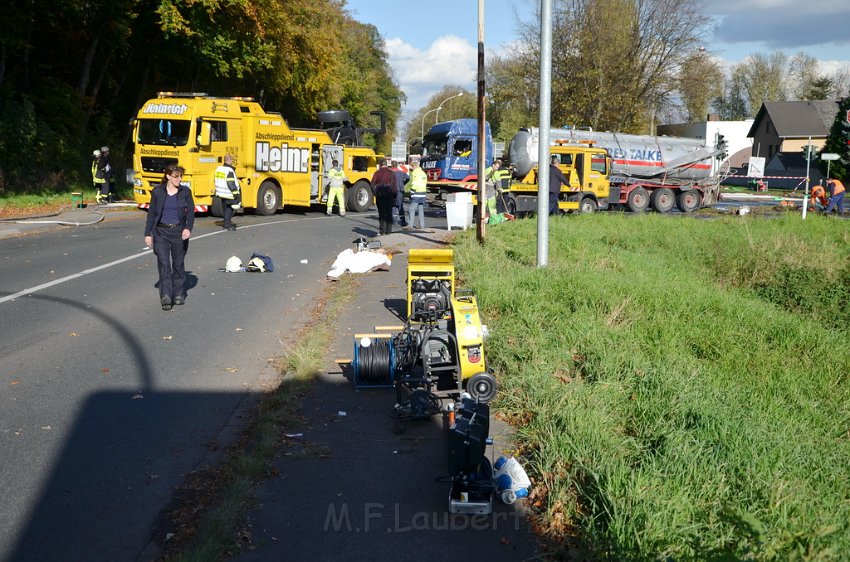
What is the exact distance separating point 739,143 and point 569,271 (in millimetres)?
78818

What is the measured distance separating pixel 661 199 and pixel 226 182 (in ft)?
71.8

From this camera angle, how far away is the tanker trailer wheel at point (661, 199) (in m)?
35.5

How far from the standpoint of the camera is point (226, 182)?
→ 64.1 feet

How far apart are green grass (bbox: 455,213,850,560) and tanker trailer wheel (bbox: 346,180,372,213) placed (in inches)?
656

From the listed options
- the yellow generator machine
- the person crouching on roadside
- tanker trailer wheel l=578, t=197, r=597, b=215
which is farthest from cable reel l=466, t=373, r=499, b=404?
the person crouching on roadside

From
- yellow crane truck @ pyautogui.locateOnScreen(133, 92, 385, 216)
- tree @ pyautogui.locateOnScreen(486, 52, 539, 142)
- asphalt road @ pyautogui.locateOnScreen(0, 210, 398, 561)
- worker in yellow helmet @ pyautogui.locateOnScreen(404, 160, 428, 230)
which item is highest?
tree @ pyautogui.locateOnScreen(486, 52, 539, 142)

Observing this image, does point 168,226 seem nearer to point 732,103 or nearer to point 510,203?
point 510,203

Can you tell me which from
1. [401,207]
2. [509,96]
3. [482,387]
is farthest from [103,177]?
[509,96]

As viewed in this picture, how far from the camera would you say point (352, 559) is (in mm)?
4395

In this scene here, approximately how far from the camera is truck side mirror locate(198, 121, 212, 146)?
79.2 ft

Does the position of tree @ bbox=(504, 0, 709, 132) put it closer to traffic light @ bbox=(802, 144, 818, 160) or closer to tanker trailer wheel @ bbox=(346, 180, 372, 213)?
traffic light @ bbox=(802, 144, 818, 160)

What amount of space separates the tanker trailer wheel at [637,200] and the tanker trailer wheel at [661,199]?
2.84 feet

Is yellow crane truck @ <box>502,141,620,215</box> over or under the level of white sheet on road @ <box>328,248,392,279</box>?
over

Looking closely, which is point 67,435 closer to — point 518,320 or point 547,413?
point 547,413
